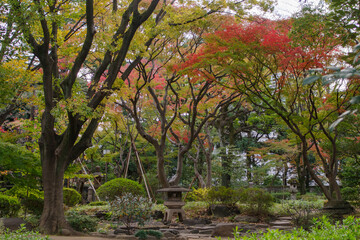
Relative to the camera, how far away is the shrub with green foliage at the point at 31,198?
9328 mm

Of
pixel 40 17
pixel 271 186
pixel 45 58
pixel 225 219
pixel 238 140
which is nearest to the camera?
pixel 40 17

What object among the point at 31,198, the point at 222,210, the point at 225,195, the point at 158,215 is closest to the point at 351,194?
the point at 225,195

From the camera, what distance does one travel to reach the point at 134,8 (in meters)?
6.70

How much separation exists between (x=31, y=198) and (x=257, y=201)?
7.29 m

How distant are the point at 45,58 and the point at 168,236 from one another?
15.4 feet

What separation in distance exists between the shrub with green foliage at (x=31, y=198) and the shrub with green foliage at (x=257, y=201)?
21.8ft

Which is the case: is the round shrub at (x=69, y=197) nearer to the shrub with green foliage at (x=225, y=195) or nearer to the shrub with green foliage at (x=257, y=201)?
the shrub with green foliage at (x=225, y=195)

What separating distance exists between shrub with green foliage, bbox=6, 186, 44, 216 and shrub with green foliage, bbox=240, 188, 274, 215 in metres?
6.66

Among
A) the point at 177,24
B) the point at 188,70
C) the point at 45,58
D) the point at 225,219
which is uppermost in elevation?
the point at 177,24

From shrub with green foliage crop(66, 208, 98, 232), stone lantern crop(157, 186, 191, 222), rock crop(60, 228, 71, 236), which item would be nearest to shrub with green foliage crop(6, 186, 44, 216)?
shrub with green foliage crop(66, 208, 98, 232)

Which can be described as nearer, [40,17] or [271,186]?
[40,17]

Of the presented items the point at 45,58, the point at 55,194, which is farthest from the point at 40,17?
the point at 55,194

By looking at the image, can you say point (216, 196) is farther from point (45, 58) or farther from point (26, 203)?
point (45, 58)

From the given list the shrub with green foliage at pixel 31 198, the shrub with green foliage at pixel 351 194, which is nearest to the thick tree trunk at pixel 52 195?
the shrub with green foliage at pixel 31 198
